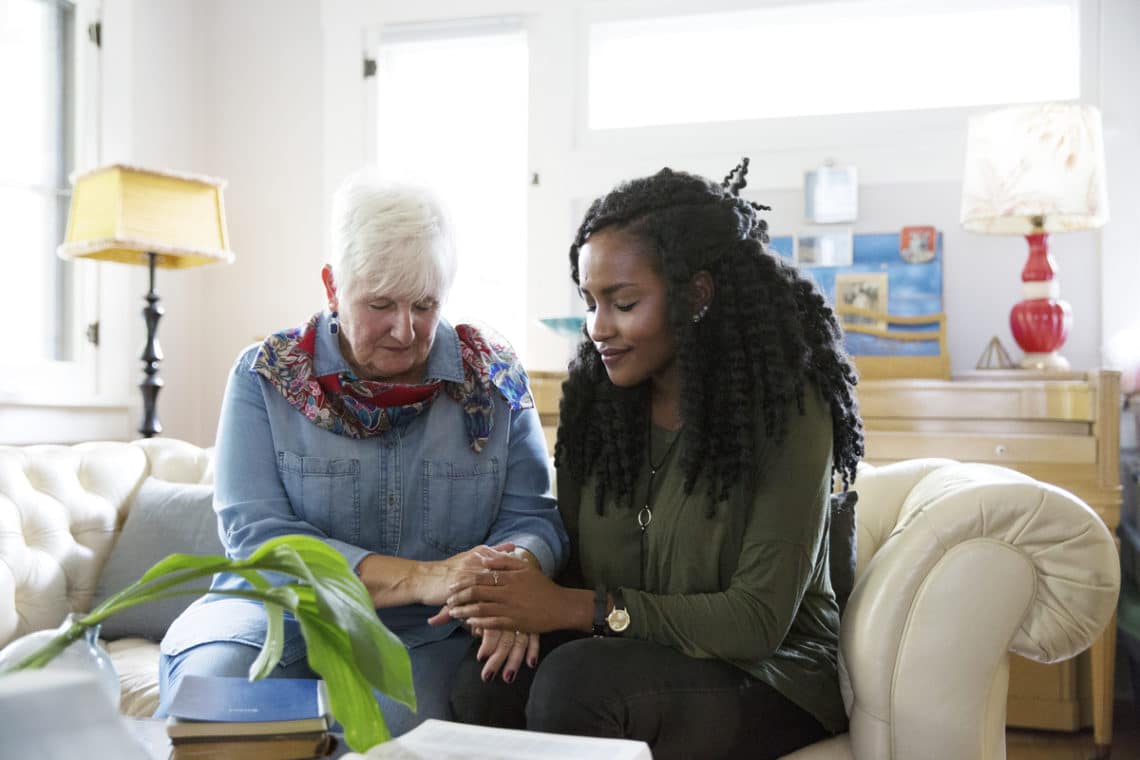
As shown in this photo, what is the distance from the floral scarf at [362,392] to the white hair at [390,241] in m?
0.13

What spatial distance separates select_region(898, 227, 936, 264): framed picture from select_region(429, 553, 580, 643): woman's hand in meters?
2.18

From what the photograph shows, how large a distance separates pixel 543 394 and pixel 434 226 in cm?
142

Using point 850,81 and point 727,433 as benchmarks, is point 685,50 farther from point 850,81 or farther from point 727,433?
point 727,433

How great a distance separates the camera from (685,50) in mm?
3516

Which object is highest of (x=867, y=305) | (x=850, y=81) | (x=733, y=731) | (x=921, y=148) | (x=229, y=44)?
(x=229, y=44)

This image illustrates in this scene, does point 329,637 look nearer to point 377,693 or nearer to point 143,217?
point 377,693

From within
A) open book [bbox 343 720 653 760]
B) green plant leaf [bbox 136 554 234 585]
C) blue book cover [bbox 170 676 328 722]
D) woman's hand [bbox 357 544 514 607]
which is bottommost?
open book [bbox 343 720 653 760]

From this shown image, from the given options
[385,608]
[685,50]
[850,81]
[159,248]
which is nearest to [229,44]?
[159,248]

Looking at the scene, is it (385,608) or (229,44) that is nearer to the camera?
(385,608)

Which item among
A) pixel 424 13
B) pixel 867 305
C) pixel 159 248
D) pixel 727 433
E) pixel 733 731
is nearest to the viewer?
pixel 733 731

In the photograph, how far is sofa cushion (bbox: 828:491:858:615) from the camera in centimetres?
157

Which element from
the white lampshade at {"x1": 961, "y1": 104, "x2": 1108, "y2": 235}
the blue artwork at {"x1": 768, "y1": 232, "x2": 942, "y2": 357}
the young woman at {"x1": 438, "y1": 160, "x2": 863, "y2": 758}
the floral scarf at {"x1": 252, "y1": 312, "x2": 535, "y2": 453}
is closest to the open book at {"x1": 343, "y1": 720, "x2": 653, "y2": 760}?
the young woman at {"x1": 438, "y1": 160, "x2": 863, "y2": 758}

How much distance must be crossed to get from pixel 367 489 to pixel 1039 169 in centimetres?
204

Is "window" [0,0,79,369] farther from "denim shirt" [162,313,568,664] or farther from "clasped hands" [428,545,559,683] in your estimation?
"clasped hands" [428,545,559,683]
